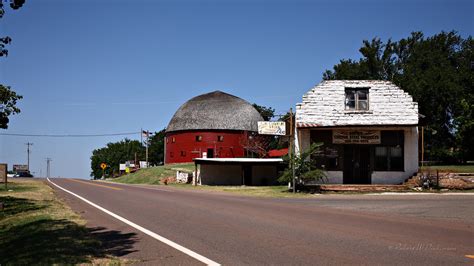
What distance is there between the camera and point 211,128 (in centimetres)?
6356

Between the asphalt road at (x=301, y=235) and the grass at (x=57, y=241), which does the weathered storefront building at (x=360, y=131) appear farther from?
the grass at (x=57, y=241)

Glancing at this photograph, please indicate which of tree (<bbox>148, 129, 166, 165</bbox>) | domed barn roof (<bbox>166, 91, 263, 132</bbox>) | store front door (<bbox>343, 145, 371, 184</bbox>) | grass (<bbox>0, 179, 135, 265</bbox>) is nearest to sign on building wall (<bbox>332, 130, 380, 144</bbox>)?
store front door (<bbox>343, 145, 371, 184</bbox>)

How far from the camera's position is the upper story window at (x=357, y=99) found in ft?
103

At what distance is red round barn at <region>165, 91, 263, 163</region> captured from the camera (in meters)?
63.7

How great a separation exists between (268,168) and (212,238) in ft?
119

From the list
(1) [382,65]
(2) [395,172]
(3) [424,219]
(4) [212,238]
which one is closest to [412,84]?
(1) [382,65]

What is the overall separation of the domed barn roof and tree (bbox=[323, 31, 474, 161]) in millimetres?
13133

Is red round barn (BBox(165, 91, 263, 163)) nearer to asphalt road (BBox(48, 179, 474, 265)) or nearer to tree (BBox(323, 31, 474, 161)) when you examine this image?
tree (BBox(323, 31, 474, 161))

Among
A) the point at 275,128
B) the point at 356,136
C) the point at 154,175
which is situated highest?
the point at 275,128

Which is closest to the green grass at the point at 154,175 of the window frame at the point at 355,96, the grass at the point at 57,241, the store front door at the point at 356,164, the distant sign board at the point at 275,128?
the distant sign board at the point at 275,128

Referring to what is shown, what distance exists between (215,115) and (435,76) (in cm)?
2684

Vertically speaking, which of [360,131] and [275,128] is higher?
[275,128]

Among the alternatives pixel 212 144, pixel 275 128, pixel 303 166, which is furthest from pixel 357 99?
pixel 212 144

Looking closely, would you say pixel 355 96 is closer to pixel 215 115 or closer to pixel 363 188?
pixel 363 188
